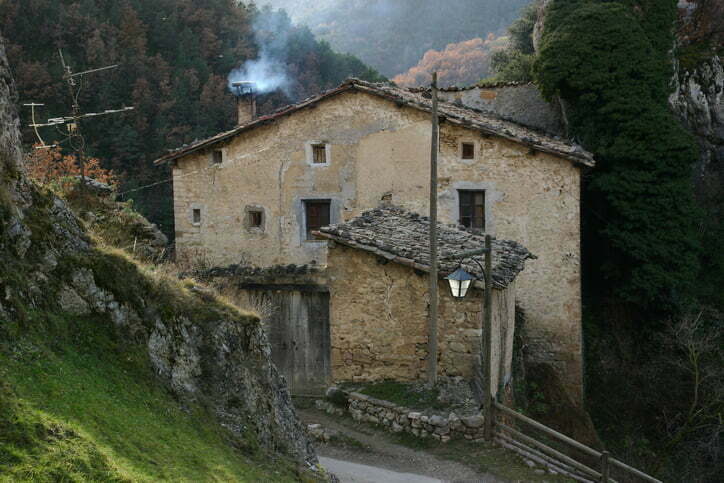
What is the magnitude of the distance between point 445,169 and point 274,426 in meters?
11.5

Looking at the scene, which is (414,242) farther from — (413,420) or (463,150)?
(463,150)

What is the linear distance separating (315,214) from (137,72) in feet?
77.3

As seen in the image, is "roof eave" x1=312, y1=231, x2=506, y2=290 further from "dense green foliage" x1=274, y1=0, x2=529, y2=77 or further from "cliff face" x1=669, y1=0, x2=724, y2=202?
"dense green foliage" x1=274, y1=0, x2=529, y2=77

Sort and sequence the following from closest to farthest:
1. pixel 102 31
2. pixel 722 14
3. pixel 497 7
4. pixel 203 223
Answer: pixel 203 223
pixel 722 14
pixel 102 31
pixel 497 7

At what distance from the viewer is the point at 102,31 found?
3878 cm

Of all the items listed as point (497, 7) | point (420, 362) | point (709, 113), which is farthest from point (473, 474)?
point (497, 7)

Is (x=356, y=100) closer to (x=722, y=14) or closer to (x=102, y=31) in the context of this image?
(x=722, y=14)

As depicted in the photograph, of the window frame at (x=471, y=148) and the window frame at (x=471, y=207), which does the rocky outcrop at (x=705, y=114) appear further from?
the window frame at (x=471, y=207)

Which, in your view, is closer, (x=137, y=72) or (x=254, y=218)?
(x=254, y=218)

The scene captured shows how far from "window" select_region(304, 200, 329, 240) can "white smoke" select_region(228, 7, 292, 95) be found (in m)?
25.4

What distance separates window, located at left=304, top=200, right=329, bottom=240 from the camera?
61.2 feet

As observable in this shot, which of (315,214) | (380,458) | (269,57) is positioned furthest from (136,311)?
(269,57)

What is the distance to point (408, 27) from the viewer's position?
5947 centimetres

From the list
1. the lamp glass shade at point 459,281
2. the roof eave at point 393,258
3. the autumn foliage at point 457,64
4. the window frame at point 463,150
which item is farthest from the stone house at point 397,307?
the autumn foliage at point 457,64
